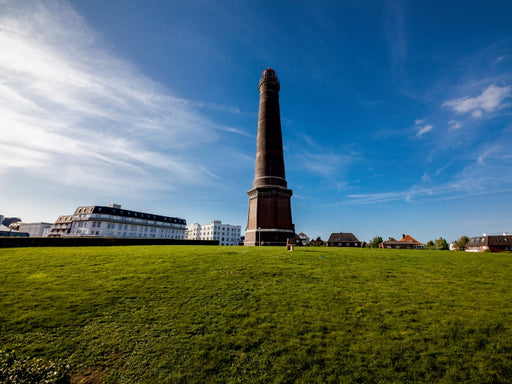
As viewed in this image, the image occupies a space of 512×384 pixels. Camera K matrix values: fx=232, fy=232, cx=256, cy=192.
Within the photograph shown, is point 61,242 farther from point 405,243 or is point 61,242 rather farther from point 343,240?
point 405,243

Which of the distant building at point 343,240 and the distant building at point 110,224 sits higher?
the distant building at point 110,224

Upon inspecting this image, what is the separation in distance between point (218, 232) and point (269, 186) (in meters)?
73.3

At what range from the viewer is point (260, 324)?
8.30 m

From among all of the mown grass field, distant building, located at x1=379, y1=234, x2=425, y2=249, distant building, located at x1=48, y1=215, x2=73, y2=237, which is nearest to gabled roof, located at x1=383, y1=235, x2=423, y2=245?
distant building, located at x1=379, y1=234, x2=425, y2=249

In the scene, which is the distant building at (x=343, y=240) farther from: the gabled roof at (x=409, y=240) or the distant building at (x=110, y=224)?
the distant building at (x=110, y=224)

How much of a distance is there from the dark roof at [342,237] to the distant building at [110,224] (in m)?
60.9

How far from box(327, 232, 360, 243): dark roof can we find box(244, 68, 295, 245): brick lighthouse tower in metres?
47.7

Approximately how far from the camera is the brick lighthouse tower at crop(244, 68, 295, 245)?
3212cm

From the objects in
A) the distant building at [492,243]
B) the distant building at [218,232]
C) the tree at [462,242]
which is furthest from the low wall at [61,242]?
the tree at [462,242]

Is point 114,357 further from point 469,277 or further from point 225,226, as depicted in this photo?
point 225,226

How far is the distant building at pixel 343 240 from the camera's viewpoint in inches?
2928

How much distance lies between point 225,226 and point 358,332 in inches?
3869

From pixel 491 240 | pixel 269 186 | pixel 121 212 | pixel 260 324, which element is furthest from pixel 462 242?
pixel 121 212

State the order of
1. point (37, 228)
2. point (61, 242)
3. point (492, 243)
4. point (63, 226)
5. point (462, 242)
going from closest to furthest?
1. point (61, 242)
2. point (492, 243)
3. point (462, 242)
4. point (63, 226)
5. point (37, 228)
